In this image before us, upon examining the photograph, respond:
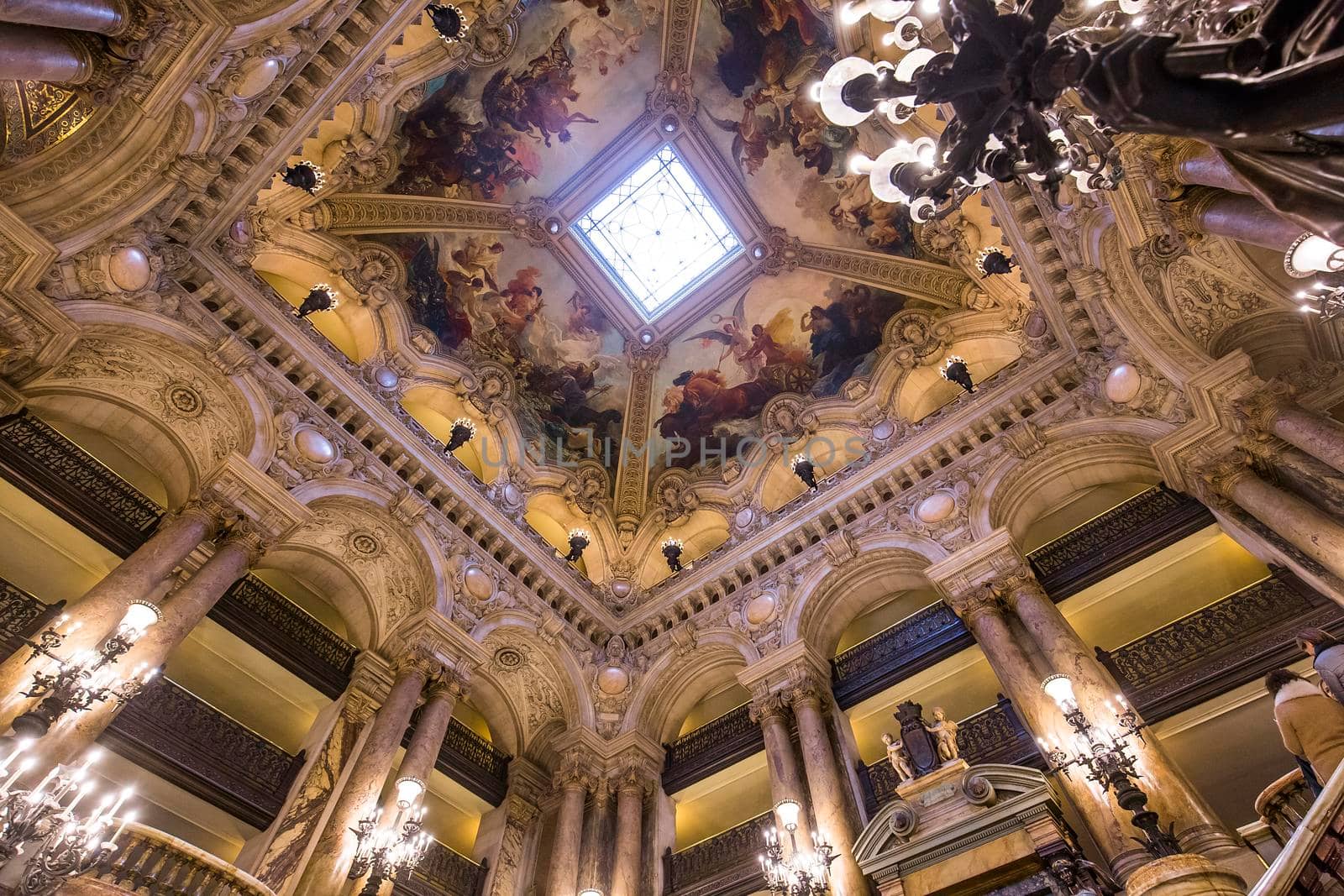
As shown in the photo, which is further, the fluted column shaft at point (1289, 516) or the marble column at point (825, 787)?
the marble column at point (825, 787)

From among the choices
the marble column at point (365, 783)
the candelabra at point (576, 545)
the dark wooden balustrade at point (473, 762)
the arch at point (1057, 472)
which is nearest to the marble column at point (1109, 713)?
the arch at point (1057, 472)

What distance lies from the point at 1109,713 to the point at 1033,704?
0.83 meters

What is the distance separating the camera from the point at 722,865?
9.48m

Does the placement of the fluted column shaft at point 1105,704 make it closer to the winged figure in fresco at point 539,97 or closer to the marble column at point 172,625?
the marble column at point 172,625

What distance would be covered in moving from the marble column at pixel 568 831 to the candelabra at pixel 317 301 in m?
7.67

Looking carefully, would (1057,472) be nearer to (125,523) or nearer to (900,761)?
(900,761)

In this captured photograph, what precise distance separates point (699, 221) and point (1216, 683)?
11.2 metres

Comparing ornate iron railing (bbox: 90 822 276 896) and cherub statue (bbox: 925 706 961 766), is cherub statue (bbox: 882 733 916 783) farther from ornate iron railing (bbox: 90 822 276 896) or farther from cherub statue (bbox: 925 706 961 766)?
ornate iron railing (bbox: 90 822 276 896)

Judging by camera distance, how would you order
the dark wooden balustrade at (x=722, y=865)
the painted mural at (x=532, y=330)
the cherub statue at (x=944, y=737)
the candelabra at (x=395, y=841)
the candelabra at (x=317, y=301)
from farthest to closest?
1. the painted mural at (x=532, y=330)
2. the candelabra at (x=317, y=301)
3. the dark wooden balustrade at (x=722, y=865)
4. the cherub statue at (x=944, y=737)
5. the candelabra at (x=395, y=841)

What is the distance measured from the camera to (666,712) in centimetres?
1207

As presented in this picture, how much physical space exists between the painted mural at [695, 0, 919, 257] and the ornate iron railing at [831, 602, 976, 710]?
21.7ft

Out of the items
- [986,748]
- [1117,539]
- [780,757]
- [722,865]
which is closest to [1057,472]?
[1117,539]

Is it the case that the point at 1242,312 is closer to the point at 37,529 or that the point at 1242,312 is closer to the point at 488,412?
the point at 488,412

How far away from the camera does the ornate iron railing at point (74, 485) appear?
8.55 metres
